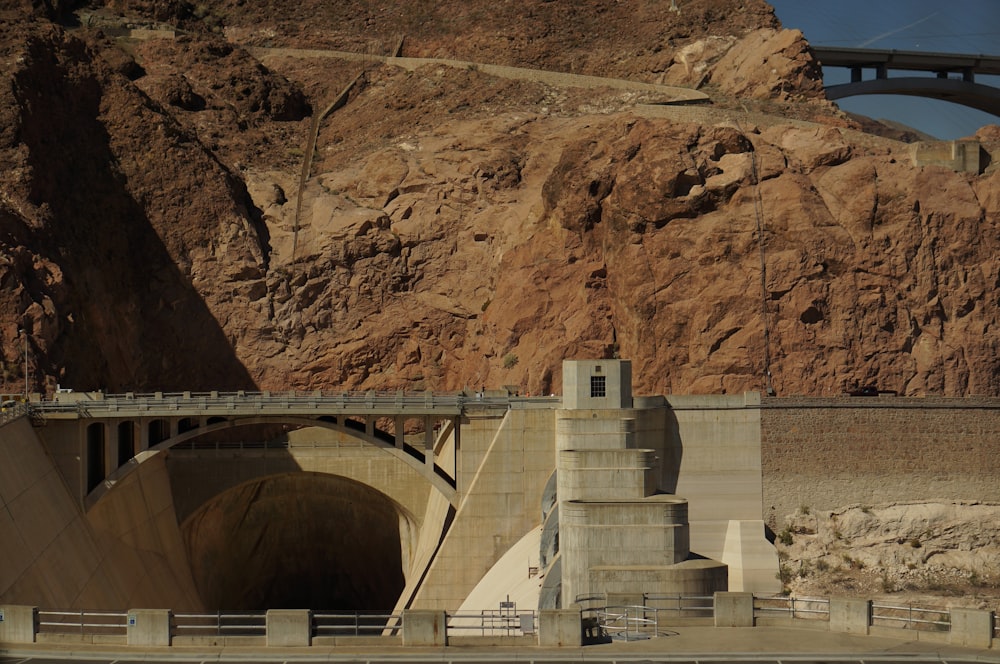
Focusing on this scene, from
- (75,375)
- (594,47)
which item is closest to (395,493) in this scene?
(75,375)

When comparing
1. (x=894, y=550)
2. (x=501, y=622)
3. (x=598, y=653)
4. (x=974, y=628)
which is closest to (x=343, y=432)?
(x=501, y=622)

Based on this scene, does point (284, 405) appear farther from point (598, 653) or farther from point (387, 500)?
point (598, 653)

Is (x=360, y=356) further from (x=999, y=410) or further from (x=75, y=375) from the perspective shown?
(x=999, y=410)

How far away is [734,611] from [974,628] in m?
6.29

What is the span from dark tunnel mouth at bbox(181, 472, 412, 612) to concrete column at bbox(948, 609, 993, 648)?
42.4m

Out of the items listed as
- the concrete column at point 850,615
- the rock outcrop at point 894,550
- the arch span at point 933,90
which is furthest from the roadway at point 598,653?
the arch span at point 933,90

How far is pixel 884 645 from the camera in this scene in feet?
121

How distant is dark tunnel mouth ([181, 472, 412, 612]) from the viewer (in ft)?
256

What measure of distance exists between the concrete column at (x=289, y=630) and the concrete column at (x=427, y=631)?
2556 mm

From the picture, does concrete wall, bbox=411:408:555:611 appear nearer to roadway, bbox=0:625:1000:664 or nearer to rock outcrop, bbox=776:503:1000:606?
rock outcrop, bbox=776:503:1000:606

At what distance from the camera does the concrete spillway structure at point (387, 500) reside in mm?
55062

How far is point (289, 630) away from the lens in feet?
121

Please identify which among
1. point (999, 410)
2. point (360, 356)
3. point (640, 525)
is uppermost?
point (360, 356)

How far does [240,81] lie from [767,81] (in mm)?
35905
